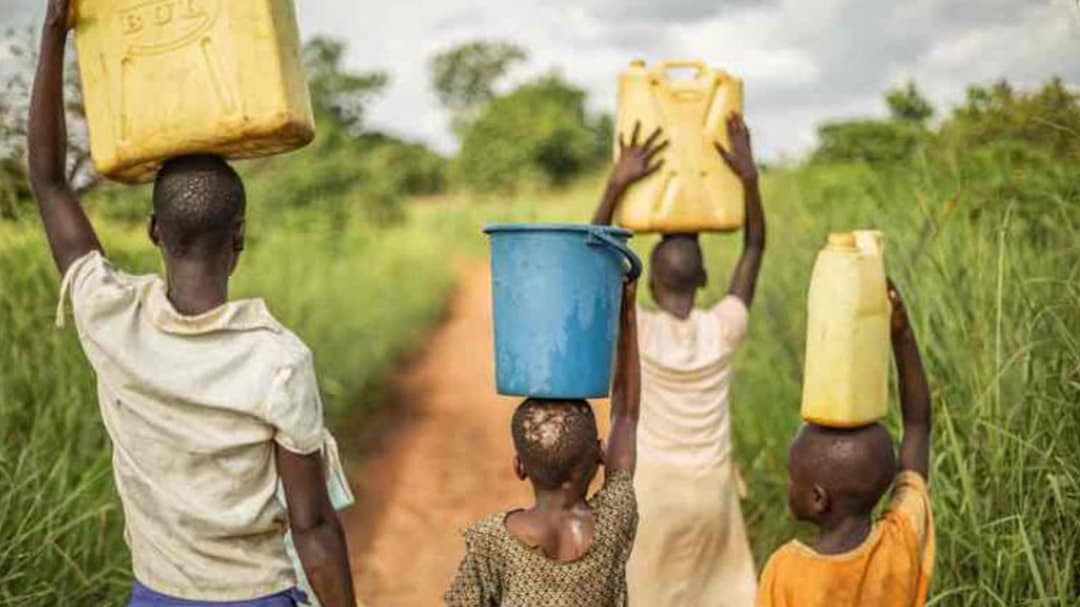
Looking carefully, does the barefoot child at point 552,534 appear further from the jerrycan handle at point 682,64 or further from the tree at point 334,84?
the tree at point 334,84

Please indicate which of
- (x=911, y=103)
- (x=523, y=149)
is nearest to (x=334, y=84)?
(x=523, y=149)

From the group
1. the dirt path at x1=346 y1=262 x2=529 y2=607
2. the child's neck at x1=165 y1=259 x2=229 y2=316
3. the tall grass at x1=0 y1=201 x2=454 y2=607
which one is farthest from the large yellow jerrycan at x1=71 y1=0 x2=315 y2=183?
the dirt path at x1=346 y1=262 x2=529 y2=607

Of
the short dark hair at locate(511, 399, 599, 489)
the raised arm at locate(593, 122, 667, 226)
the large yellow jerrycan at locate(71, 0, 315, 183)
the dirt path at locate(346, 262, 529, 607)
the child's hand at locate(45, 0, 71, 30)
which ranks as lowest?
the dirt path at locate(346, 262, 529, 607)

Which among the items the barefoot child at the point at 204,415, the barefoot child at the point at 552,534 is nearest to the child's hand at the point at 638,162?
the barefoot child at the point at 552,534

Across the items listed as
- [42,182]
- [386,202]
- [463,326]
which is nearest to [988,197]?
[42,182]

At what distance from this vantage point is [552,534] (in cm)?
247

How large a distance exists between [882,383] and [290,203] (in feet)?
37.6

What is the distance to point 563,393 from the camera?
2559mm

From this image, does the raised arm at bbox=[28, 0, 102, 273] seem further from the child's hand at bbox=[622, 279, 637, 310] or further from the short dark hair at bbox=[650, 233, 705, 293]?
the short dark hair at bbox=[650, 233, 705, 293]

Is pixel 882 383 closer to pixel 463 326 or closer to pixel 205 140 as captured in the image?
pixel 205 140

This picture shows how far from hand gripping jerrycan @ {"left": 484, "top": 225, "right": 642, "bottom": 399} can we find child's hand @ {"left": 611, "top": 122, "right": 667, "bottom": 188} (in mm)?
1290

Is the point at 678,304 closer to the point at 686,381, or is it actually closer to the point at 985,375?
the point at 686,381

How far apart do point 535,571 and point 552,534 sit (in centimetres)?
7

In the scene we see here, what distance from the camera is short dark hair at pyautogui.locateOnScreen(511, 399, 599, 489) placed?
244cm
